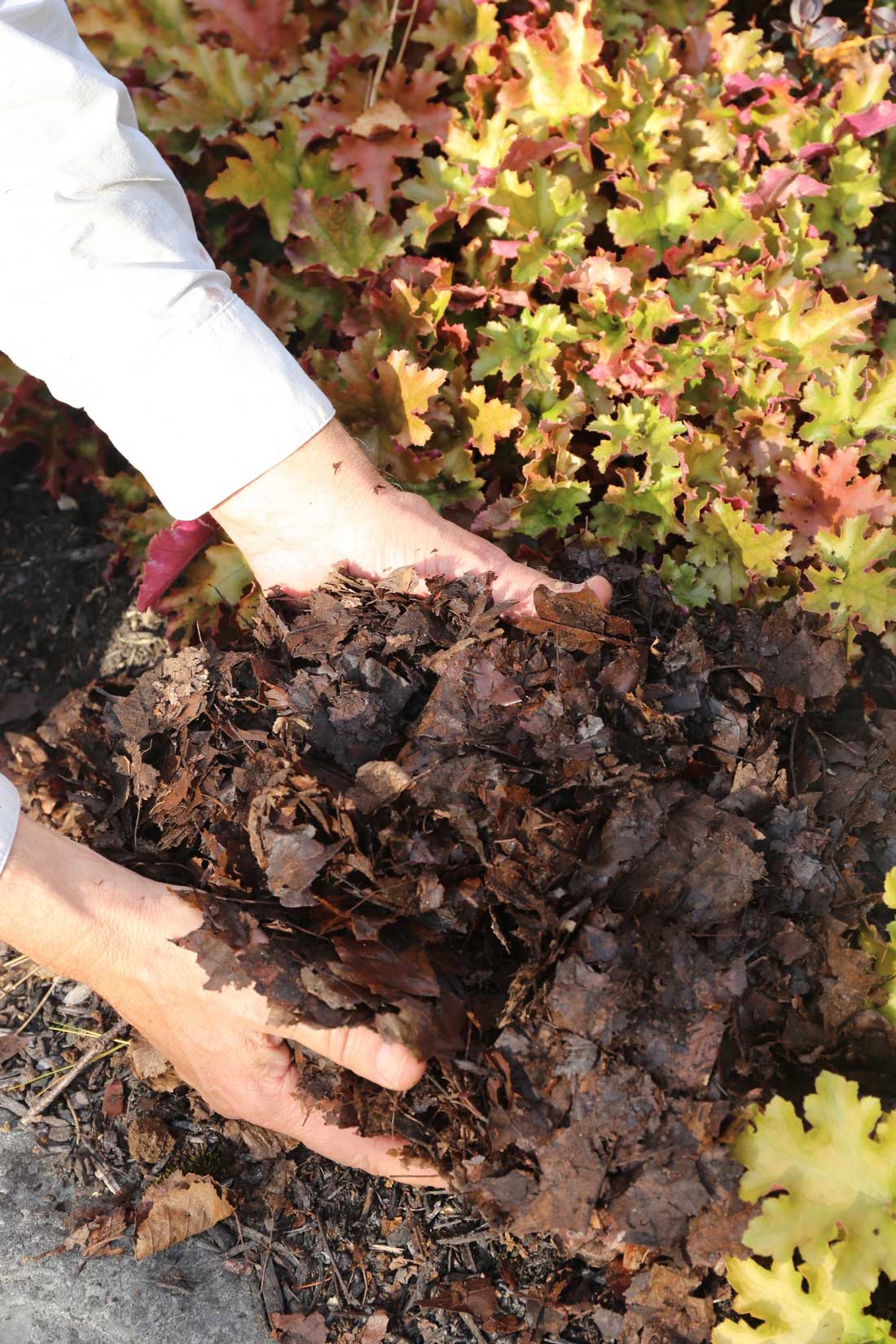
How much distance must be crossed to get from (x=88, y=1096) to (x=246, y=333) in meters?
1.55

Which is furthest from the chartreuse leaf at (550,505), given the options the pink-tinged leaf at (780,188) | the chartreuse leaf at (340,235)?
the pink-tinged leaf at (780,188)

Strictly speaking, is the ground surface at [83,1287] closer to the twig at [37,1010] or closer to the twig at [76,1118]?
the twig at [76,1118]

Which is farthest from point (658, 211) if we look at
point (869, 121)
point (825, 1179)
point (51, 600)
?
point (825, 1179)

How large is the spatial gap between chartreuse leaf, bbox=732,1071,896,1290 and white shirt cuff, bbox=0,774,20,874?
4.05 ft

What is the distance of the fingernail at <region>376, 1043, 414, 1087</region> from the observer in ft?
5.10

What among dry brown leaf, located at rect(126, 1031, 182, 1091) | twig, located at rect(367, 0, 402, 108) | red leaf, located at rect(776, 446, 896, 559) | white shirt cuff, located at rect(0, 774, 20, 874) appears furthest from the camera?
twig, located at rect(367, 0, 402, 108)

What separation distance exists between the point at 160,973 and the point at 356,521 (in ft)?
2.95

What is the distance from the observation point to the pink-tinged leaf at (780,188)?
2.46 m

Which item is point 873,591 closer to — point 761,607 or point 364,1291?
point 761,607

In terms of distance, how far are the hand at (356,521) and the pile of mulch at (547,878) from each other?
0.32 ft

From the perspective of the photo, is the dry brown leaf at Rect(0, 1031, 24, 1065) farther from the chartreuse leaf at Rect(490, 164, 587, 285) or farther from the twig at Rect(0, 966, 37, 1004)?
the chartreuse leaf at Rect(490, 164, 587, 285)

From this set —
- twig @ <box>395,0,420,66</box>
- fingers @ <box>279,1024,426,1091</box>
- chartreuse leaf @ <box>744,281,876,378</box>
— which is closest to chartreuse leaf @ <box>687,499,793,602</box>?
chartreuse leaf @ <box>744,281,876,378</box>

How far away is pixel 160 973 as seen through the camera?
5.69ft

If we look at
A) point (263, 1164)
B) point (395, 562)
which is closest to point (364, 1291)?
point (263, 1164)
